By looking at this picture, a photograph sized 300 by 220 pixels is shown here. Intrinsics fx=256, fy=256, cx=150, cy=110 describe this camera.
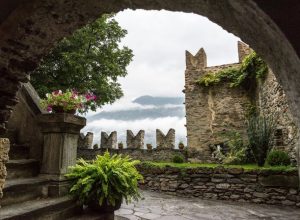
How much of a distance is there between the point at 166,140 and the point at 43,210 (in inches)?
437

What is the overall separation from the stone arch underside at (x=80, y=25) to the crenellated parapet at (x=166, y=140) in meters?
12.0

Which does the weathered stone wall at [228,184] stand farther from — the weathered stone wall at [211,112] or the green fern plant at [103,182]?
the weathered stone wall at [211,112]

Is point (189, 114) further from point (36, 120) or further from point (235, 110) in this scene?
point (36, 120)

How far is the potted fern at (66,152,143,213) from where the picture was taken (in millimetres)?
3555

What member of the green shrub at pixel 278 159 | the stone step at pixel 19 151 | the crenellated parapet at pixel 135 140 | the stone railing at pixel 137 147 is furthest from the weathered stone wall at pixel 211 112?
the stone step at pixel 19 151

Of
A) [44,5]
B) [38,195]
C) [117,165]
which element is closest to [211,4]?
[44,5]

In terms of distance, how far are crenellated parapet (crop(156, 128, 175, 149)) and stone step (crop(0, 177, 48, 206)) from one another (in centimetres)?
1048

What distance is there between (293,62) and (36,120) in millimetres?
3768

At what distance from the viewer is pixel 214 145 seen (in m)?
11.7

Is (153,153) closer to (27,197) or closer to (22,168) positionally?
(22,168)

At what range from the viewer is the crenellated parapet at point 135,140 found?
1468 centimetres

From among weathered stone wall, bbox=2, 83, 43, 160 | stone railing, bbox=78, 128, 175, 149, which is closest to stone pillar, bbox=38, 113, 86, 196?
weathered stone wall, bbox=2, 83, 43, 160

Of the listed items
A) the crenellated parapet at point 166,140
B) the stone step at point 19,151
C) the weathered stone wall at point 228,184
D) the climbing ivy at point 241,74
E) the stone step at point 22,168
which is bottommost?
the weathered stone wall at point 228,184

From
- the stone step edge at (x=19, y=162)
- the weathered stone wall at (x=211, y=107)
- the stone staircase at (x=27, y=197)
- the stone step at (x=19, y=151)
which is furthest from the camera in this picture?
the weathered stone wall at (x=211, y=107)
